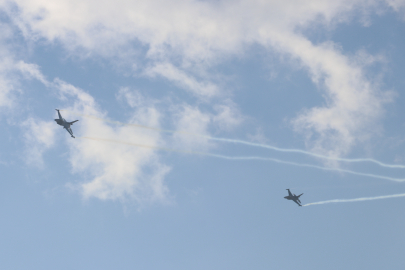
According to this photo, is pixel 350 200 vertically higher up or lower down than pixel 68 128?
lower down

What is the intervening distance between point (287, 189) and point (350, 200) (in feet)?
73.5

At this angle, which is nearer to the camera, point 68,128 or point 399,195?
point 399,195

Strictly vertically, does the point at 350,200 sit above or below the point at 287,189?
below

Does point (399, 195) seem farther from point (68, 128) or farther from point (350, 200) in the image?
point (68, 128)

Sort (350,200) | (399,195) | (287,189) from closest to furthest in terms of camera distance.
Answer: (399,195)
(350,200)
(287,189)

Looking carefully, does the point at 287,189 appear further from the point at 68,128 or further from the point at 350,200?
the point at 68,128

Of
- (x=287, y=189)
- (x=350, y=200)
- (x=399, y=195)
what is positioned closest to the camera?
(x=399, y=195)

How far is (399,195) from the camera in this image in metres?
93.1

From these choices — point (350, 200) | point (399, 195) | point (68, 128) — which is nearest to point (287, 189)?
point (350, 200)

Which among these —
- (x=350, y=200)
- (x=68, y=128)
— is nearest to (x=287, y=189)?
(x=350, y=200)

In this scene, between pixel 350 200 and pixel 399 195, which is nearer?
pixel 399 195

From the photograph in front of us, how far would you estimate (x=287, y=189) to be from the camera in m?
119

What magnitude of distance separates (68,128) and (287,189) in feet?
243

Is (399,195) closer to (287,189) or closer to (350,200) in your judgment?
(350,200)
